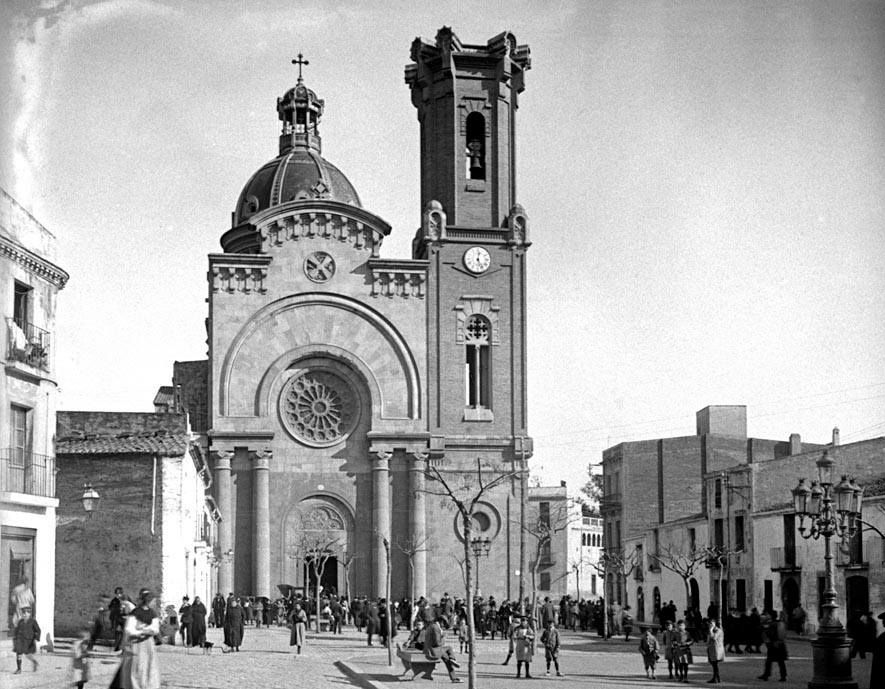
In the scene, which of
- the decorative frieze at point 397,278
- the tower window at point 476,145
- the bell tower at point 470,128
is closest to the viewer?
the decorative frieze at point 397,278

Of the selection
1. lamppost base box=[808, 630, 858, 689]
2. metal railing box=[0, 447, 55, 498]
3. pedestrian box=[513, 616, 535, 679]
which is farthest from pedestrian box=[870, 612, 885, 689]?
metal railing box=[0, 447, 55, 498]

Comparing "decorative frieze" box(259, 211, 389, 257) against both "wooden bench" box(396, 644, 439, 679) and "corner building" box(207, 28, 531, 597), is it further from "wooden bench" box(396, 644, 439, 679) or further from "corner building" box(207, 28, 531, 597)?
"wooden bench" box(396, 644, 439, 679)

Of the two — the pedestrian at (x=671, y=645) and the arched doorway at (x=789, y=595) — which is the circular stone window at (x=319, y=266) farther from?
the pedestrian at (x=671, y=645)

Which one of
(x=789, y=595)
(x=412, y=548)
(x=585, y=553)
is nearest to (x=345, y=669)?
(x=412, y=548)

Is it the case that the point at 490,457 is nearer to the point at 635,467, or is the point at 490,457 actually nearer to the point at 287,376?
the point at 287,376

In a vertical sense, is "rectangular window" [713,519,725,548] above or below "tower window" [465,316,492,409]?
below

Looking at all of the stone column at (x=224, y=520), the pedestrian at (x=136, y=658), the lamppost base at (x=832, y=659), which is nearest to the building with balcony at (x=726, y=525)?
the lamppost base at (x=832, y=659)

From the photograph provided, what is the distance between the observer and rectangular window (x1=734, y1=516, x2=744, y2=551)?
5709 centimetres

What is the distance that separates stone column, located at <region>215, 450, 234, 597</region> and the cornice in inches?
948

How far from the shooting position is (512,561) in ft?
186

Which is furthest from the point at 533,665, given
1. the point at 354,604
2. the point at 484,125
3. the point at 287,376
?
the point at 484,125

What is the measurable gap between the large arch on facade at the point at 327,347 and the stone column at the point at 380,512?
2.00 meters

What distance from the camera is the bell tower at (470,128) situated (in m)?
59.5

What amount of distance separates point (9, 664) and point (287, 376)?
1259 inches
